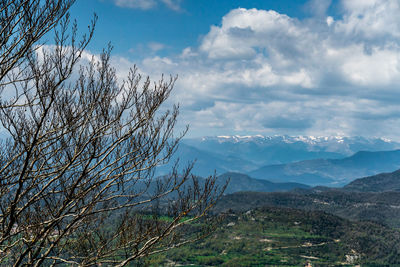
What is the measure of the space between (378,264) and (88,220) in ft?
437

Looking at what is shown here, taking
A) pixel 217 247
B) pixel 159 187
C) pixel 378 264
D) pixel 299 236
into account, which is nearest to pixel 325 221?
pixel 299 236

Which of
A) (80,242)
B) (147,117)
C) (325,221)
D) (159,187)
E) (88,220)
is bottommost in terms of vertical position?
(325,221)

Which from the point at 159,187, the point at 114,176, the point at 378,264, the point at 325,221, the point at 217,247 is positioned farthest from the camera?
the point at 325,221

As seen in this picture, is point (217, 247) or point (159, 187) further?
point (217, 247)

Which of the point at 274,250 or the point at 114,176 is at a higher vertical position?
the point at 114,176

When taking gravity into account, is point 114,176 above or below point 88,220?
above

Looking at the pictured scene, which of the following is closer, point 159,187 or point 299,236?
point 159,187

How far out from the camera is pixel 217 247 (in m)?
142

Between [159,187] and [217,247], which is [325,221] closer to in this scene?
[217,247]

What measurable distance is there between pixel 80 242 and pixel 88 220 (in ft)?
2.64

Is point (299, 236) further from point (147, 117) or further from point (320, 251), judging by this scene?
point (147, 117)

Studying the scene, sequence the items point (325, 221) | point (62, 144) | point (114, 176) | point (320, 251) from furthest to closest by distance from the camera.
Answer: point (325, 221) → point (320, 251) → point (114, 176) → point (62, 144)

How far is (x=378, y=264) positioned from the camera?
120 metres

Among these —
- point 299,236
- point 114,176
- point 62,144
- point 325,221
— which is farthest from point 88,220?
point 325,221
